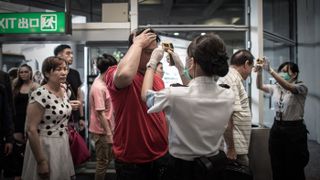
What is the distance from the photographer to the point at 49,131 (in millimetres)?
2305

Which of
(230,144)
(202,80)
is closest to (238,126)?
(230,144)

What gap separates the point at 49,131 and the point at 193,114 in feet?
4.09

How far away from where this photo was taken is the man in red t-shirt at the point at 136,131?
5.28ft

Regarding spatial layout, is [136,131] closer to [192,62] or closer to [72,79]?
[192,62]

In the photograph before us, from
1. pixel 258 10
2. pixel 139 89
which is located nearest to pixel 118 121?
pixel 139 89

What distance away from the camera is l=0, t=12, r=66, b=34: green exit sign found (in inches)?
150

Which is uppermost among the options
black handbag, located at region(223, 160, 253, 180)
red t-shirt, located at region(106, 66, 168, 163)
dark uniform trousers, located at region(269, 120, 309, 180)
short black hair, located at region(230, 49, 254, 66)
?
short black hair, located at region(230, 49, 254, 66)

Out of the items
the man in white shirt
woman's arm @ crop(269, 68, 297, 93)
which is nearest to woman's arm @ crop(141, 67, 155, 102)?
the man in white shirt

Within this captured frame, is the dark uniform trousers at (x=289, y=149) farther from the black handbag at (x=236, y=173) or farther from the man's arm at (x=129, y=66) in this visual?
the man's arm at (x=129, y=66)

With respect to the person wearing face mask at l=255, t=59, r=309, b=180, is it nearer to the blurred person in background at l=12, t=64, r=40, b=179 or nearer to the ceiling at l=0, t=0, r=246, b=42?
the ceiling at l=0, t=0, r=246, b=42

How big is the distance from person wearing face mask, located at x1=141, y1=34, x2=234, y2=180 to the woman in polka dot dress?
3.33ft

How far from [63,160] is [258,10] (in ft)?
10.1

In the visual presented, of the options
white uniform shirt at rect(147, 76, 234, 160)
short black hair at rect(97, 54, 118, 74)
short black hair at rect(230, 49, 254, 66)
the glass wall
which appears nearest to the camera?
white uniform shirt at rect(147, 76, 234, 160)

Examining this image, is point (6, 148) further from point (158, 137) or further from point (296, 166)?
point (296, 166)
